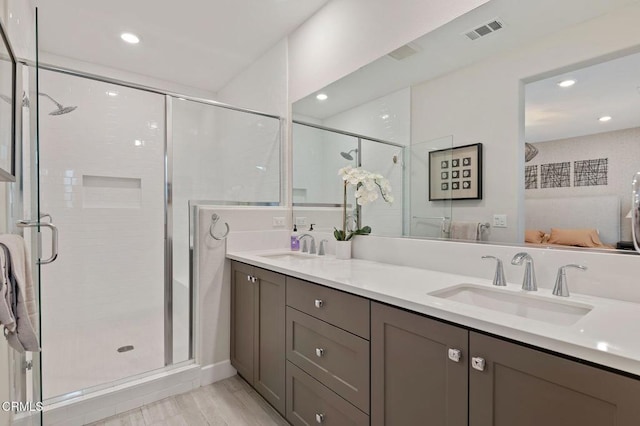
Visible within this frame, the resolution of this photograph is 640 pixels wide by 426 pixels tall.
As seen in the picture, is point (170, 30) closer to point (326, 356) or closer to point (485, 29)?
point (485, 29)

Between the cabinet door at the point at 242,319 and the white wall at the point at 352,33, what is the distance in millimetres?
1495

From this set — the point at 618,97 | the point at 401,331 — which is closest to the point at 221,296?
the point at 401,331

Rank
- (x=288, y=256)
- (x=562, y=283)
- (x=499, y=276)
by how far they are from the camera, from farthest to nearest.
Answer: (x=288, y=256)
(x=499, y=276)
(x=562, y=283)

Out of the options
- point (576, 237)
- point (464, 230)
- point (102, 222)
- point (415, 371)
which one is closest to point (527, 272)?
point (576, 237)

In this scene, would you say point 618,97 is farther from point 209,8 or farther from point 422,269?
point 209,8

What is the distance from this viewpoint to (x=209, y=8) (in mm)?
2363

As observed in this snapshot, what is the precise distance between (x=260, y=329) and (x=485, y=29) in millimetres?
1943

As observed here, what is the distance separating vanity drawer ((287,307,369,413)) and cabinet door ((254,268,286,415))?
0.10m

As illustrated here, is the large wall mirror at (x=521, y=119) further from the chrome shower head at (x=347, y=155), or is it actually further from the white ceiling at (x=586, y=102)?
the chrome shower head at (x=347, y=155)

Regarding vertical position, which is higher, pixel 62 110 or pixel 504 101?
pixel 62 110

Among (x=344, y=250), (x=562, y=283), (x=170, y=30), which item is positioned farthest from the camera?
(x=170, y=30)

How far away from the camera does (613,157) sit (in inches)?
41.1

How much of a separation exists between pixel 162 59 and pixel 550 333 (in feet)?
12.0

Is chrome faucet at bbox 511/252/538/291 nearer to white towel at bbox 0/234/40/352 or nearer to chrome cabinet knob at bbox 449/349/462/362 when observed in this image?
chrome cabinet knob at bbox 449/349/462/362
